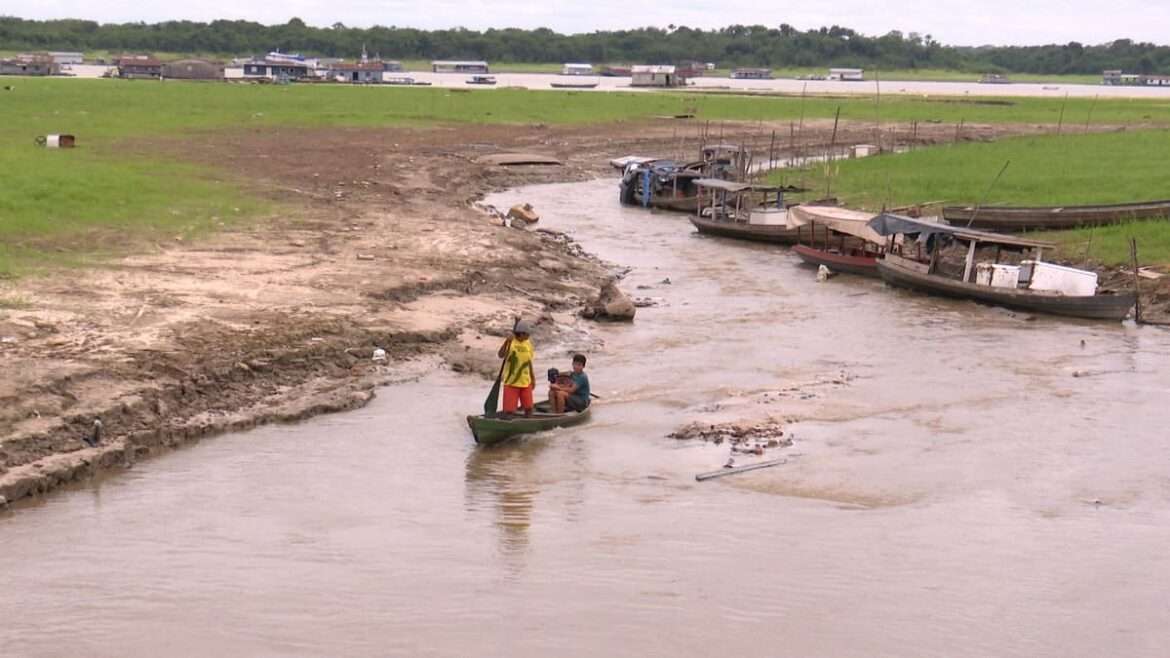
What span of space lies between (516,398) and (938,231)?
13327 mm

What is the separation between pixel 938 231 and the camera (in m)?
26.7

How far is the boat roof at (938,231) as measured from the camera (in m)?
25.4

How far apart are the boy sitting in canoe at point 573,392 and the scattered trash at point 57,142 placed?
26556mm

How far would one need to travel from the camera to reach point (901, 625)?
439 inches

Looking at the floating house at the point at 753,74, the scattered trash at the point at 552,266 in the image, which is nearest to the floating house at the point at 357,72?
the floating house at the point at 753,74

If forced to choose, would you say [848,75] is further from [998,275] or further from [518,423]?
[518,423]

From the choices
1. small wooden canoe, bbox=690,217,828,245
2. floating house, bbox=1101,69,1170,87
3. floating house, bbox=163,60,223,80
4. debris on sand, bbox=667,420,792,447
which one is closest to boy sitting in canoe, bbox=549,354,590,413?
debris on sand, bbox=667,420,792,447

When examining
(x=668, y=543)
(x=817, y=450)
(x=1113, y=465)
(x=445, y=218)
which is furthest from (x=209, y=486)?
(x=445, y=218)

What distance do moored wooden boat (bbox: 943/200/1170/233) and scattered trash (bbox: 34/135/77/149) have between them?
2364cm

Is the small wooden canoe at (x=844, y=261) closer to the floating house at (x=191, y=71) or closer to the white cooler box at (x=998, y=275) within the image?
the white cooler box at (x=998, y=275)

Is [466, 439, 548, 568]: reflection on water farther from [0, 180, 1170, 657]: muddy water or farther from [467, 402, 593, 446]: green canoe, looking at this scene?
[467, 402, 593, 446]: green canoe

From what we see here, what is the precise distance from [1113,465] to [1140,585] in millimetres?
3784

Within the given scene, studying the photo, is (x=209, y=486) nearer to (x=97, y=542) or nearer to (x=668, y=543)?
(x=97, y=542)

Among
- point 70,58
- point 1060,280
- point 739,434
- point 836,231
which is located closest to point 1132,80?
point 70,58
